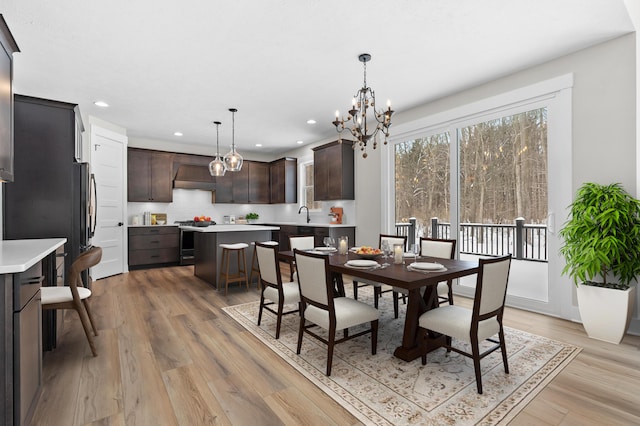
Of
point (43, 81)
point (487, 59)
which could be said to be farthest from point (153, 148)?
point (487, 59)

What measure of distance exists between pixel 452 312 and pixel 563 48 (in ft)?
9.41

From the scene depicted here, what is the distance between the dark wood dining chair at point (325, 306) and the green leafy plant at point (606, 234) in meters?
1.98

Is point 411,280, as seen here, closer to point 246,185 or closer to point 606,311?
point 606,311

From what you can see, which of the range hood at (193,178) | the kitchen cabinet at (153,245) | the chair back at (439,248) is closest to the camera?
the chair back at (439,248)

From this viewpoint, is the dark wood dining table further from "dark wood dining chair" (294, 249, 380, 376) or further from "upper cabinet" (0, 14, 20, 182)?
"upper cabinet" (0, 14, 20, 182)

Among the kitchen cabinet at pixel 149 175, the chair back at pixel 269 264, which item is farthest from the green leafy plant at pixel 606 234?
the kitchen cabinet at pixel 149 175

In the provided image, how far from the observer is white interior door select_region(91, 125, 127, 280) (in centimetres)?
538

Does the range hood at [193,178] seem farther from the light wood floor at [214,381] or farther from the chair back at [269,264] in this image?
the chair back at [269,264]

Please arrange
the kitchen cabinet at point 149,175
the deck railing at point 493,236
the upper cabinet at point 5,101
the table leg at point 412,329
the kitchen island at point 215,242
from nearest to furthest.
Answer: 1. the upper cabinet at point 5,101
2. the table leg at point 412,329
3. the deck railing at point 493,236
4. the kitchen island at point 215,242
5. the kitchen cabinet at point 149,175

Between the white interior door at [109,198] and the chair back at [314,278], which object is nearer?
the chair back at [314,278]

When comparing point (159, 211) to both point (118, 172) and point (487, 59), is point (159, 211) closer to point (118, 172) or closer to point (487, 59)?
point (118, 172)

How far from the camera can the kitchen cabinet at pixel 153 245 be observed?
20.5ft

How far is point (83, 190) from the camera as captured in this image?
347 centimetres

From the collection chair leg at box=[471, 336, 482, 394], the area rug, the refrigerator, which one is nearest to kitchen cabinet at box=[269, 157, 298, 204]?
the refrigerator
